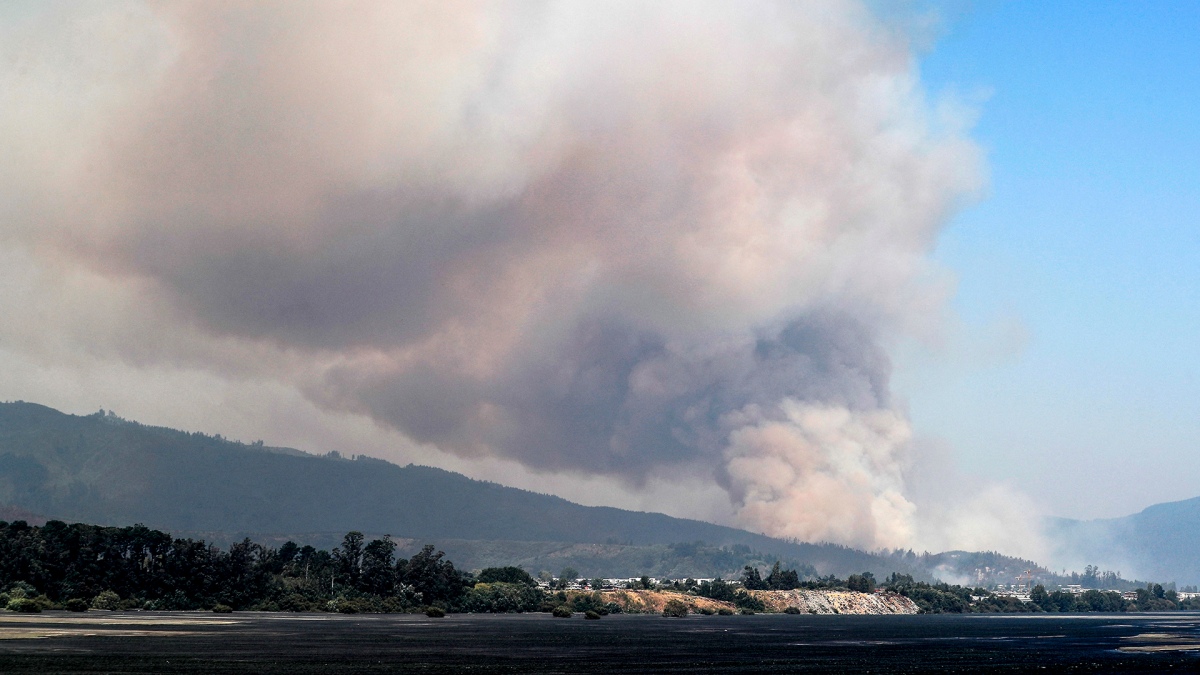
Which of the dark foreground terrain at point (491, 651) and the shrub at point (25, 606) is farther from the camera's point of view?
the shrub at point (25, 606)

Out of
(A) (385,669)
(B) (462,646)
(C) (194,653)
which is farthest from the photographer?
(B) (462,646)

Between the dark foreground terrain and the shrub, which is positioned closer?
the dark foreground terrain

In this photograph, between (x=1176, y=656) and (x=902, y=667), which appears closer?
(x=902, y=667)

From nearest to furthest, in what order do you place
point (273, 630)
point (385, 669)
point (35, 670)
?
point (35, 670)
point (385, 669)
point (273, 630)

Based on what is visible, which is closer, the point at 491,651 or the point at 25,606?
the point at 491,651

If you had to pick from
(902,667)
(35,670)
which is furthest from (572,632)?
(35,670)

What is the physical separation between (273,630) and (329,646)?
41.0m

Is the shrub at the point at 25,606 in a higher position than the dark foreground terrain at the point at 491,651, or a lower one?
higher

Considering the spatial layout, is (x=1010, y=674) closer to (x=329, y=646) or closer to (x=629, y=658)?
(x=629, y=658)

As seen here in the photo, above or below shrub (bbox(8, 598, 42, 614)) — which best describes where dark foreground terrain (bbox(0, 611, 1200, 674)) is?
below

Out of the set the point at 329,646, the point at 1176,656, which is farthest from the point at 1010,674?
the point at 329,646

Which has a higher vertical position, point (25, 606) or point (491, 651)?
point (25, 606)

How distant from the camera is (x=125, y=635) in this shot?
133125 millimetres

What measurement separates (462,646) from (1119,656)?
87.4 meters
